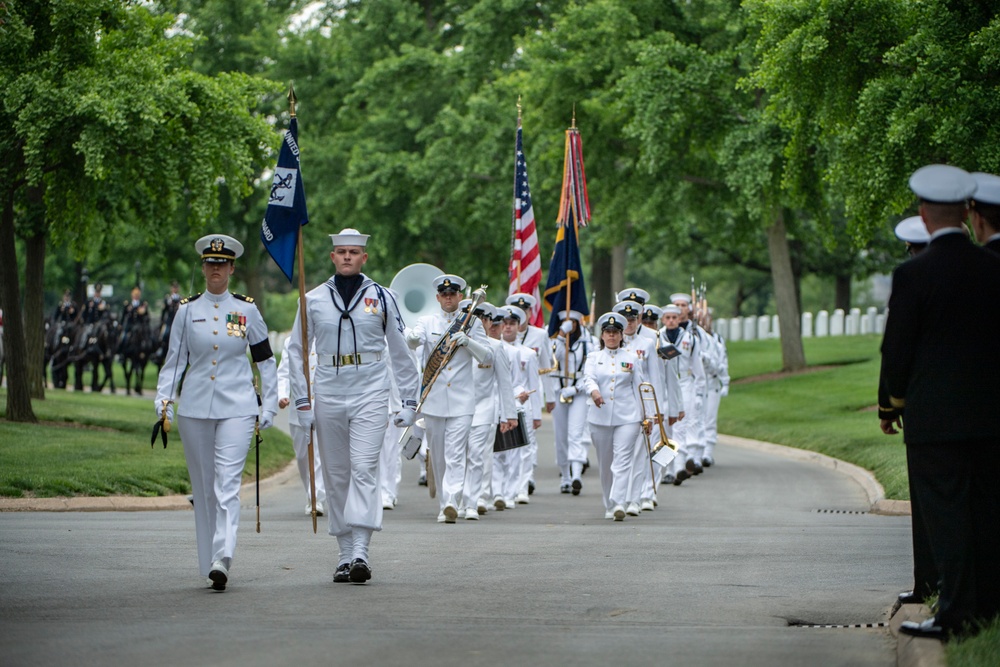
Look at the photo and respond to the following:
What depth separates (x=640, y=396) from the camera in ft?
53.7

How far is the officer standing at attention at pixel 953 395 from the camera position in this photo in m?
7.68

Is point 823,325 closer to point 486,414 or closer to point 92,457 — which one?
point 92,457

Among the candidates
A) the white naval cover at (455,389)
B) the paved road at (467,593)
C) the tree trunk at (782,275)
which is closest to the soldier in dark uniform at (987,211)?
the paved road at (467,593)

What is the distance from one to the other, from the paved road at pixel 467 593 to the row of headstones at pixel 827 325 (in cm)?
4769

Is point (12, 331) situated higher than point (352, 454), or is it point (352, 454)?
point (12, 331)

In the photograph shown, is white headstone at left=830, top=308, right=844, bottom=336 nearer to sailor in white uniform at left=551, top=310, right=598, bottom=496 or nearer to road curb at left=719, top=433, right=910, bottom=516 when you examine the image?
road curb at left=719, top=433, right=910, bottom=516

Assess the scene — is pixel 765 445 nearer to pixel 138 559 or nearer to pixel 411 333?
pixel 411 333

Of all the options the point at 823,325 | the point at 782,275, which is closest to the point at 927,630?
the point at 782,275

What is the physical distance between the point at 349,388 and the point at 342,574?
1206 millimetres

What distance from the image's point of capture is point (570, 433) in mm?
19672

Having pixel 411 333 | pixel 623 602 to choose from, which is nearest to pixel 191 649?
pixel 623 602

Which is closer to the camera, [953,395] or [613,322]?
[953,395]

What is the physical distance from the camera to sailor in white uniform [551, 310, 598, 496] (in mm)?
19688

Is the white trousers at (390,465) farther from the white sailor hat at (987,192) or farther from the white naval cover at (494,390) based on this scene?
the white sailor hat at (987,192)
